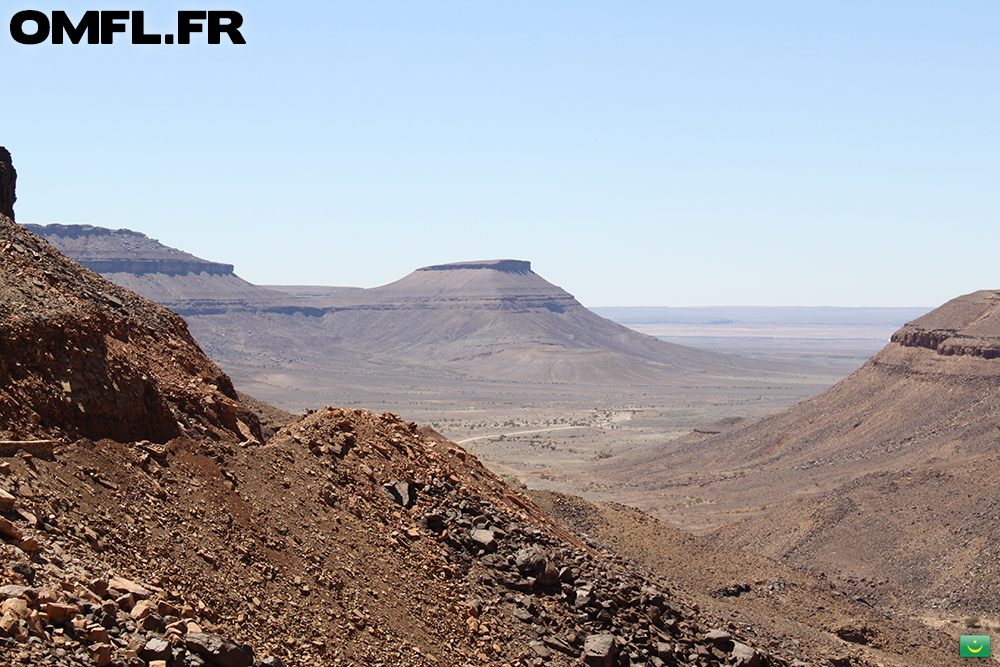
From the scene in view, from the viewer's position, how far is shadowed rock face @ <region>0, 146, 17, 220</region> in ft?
94.4

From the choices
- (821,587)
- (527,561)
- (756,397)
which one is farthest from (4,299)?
(756,397)

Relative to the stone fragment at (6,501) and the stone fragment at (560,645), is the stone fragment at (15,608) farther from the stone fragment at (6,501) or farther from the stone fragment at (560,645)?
the stone fragment at (560,645)

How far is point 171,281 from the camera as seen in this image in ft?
603

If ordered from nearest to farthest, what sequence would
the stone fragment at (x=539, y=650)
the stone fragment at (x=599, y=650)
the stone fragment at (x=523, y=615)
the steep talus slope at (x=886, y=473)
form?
the stone fragment at (x=539, y=650)
the stone fragment at (x=599, y=650)
the stone fragment at (x=523, y=615)
the steep talus slope at (x=886, y=473)

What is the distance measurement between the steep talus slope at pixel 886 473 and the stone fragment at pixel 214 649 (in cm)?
2995

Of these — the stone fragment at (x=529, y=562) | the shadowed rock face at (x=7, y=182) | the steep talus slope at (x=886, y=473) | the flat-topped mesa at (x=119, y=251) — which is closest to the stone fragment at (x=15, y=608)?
the stone fragment at (x=529, y=562)

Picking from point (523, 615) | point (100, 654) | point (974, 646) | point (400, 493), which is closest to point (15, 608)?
point (100, 654)

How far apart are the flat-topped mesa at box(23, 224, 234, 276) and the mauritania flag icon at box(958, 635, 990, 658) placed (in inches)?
6492

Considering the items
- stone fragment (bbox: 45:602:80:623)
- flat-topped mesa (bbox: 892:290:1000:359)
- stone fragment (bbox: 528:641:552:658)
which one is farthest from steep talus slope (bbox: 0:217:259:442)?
flat-topped mesa (bbox: 892:290:1000:359)

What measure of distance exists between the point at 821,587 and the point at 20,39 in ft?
80.6

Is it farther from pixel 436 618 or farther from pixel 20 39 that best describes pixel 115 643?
pixel 20 39

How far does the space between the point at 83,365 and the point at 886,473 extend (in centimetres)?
4488

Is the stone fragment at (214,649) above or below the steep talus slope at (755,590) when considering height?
above

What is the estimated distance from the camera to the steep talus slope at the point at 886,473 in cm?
3700
